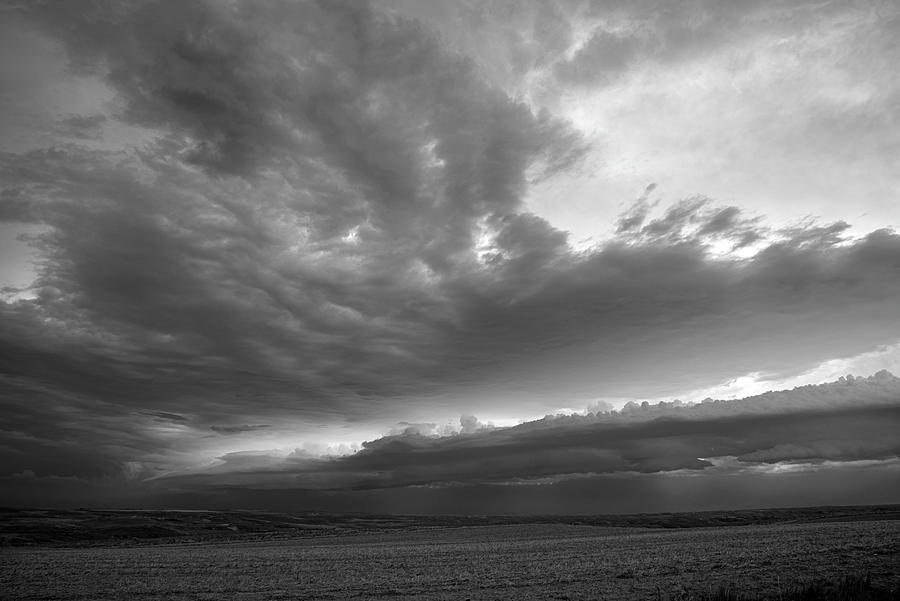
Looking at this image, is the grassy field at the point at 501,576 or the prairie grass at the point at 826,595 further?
Result: the grassy field at the point at 501,576

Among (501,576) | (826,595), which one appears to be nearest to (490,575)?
(501,576)

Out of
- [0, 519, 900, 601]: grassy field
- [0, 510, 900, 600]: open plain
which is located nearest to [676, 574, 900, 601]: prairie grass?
[0, 519, 900, 601]: grassy field

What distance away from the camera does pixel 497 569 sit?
36.6 metres

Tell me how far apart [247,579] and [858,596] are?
33.1 metres

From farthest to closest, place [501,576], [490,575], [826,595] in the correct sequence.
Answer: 1. [490,575]
2. [501,576]
3. [826,595]

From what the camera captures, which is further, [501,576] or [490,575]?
[490,575]

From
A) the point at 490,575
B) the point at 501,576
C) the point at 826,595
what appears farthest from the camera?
the point at 490,575

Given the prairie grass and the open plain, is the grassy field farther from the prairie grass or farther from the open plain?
the prairie grass

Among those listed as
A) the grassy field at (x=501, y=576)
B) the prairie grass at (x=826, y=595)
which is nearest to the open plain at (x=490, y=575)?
the grassy field at (x=501, y=576)

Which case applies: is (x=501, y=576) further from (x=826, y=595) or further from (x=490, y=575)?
(x=826, y=595)

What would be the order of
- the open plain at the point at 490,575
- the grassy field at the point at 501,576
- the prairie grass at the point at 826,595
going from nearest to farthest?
1. the prairie grass at the point at 826,595
2. the grassy field at the point at 501,576
3. the open plain at the point at 490,575

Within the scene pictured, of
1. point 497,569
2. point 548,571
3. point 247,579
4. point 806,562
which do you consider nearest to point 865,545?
point 806,562

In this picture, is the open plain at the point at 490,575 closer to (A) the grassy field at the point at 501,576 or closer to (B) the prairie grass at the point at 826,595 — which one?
(A) the grassy field at the point at 501,576

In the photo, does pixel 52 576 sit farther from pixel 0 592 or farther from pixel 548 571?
pixel 548 571
